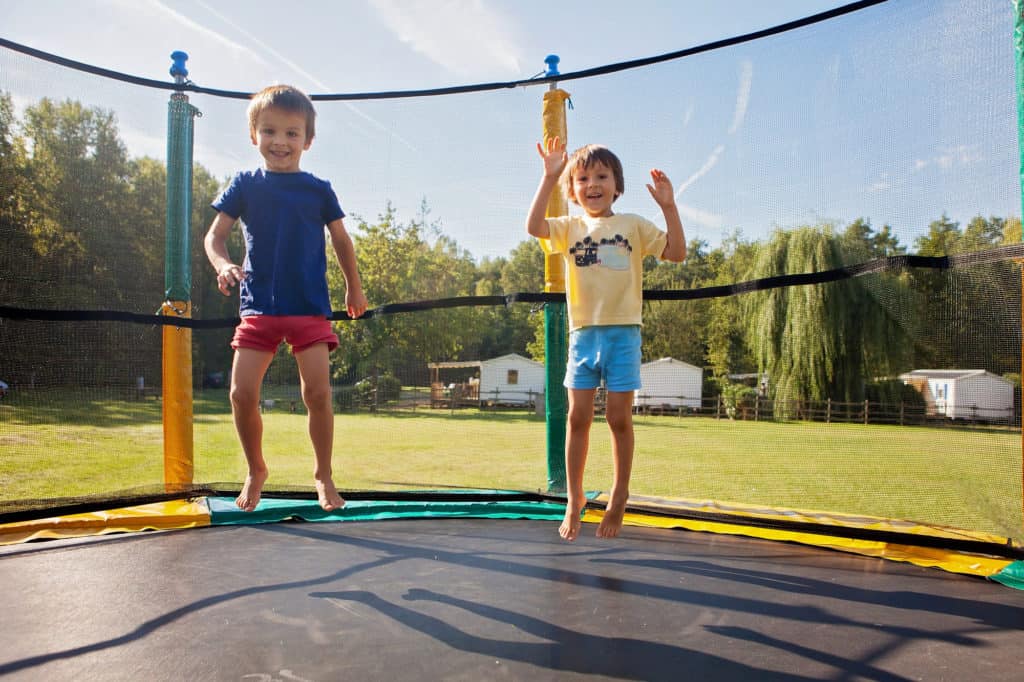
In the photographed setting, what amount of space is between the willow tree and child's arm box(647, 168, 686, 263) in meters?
0.97

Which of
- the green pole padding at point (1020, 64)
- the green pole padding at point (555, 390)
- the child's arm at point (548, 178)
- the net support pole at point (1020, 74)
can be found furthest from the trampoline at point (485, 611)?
the green pole padding at point (1020, 64)

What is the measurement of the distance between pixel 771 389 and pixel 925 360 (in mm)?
706

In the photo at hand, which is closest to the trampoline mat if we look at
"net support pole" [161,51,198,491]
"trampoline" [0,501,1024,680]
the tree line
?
"trampoline" [0,501,1024,680]

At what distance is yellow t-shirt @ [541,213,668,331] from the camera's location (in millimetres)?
2055

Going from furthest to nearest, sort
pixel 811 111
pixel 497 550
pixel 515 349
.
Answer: pixel 515 349
pixel 811 111
pixel 497 550

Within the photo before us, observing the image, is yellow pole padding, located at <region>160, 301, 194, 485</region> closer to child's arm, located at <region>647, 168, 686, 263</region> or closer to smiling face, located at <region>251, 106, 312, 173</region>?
smiling face, located at <region>251, 106, 312, 173</region>

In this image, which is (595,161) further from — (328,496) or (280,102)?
(328,496)

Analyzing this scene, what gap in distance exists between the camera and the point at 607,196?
2137 mm

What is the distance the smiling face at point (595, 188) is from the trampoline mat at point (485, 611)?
1.17 meters

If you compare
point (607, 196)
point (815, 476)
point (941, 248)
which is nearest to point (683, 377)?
point (815, 476)

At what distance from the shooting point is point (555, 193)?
11.2 ft

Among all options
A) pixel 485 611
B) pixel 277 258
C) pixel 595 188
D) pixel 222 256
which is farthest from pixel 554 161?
pixel 485 611

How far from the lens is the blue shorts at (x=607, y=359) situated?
2.02 meters

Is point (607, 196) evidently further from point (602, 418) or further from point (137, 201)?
point (137, 201)
